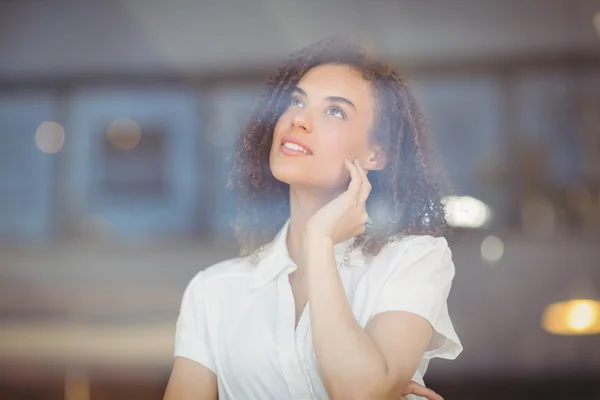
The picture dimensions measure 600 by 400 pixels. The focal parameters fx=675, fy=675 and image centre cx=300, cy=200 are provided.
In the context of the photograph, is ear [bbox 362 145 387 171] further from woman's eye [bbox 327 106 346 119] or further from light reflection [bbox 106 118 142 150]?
light reflection [bbox 106 118 142 150]

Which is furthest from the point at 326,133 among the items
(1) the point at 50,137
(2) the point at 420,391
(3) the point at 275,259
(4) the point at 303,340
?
(1) the point at 50,137

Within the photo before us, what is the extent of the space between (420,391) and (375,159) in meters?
0.42

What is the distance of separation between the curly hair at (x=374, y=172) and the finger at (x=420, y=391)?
0.79 ft

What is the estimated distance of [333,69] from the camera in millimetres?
1298

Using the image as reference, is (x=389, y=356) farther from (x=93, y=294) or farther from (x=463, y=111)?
(x=93, y=294)

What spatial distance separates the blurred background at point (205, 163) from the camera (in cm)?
144

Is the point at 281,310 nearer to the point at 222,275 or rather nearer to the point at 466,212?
the point at 222,275

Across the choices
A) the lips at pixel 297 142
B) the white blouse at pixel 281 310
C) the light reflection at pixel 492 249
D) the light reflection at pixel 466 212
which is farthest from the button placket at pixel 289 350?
the light reflection at pixel 492 249

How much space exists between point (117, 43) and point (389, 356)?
1.00 m

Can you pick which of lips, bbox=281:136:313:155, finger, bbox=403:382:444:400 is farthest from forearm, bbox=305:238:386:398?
lips, bbox=281:136:313:155

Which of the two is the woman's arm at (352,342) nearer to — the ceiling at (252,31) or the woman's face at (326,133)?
the woman's face at (326,133)

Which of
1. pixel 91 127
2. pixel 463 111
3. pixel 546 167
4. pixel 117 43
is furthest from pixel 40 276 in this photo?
pixel 546 167

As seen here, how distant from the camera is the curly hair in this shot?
128 centimetres

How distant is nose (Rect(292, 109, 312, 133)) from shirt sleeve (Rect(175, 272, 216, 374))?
369 millimetres
